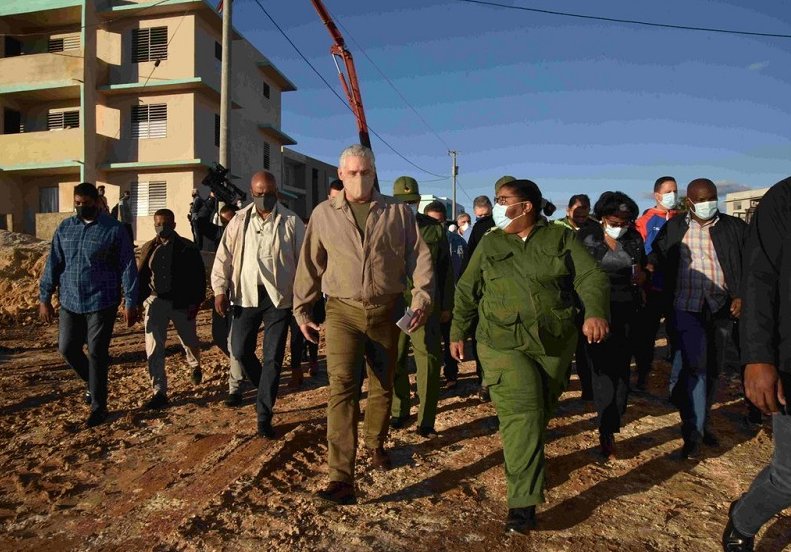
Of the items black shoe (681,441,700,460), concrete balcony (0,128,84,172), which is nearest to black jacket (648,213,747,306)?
black shoe (681,441,700,460)

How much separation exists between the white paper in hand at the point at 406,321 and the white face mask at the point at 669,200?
150 inches

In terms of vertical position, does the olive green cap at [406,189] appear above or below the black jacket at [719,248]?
above

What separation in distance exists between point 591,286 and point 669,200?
3.56 metres

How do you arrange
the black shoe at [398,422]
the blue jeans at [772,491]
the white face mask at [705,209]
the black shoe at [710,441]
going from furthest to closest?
the black shoe at [398,422] < the black shoe at [710,441] < the white face mask at [705,209] < the blue jeans at [772,491]

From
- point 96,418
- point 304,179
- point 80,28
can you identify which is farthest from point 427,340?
point 304,179

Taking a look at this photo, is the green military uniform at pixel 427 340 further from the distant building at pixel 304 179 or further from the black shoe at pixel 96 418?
the distant building at pixel 304 179

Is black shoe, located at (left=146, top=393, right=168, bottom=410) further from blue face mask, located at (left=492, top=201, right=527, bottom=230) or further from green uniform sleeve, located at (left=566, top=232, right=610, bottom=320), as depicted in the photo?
green uniform sleeve, located at (left=566, top=232, right=610, bottom=320)

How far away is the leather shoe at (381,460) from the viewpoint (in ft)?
12.6

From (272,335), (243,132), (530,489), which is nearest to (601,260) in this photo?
(530,489)

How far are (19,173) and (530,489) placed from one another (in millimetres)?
23870

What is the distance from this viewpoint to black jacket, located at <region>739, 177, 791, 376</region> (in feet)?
7.33

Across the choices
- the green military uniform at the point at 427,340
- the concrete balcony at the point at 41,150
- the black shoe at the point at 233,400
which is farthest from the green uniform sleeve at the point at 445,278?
the concrete balcony at the point at 41,150

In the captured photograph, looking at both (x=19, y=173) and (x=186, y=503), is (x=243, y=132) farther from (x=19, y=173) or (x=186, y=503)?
(x=186, y=503)

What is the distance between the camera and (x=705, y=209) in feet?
14.2
